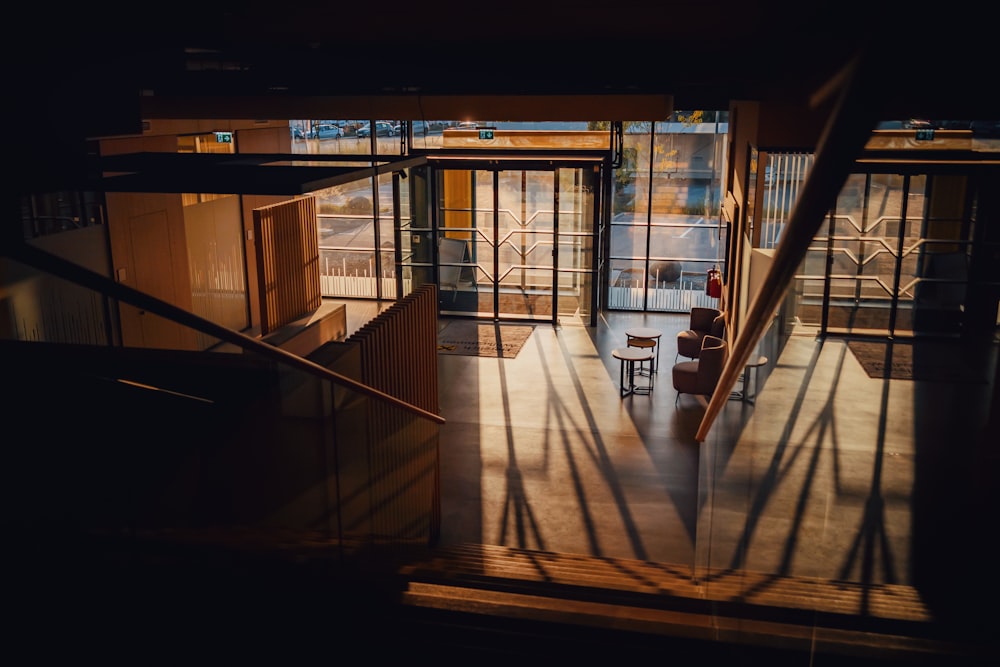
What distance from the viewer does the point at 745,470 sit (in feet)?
16.2

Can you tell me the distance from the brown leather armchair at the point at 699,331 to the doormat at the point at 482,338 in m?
2.47

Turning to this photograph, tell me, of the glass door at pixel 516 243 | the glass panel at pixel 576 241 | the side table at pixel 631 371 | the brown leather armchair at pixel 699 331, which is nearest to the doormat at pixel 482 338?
the glass door at pixel 516 243

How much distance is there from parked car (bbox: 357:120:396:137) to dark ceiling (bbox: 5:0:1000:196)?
5.52 m

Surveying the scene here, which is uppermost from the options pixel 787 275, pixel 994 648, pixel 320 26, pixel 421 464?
pixel 320 26

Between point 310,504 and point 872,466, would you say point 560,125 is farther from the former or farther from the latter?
point 310,504

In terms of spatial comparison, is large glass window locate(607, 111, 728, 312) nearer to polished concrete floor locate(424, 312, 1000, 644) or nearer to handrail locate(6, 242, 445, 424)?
polished concrete floor locate(424, 312, 1000, 644)

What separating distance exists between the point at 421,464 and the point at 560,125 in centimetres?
950

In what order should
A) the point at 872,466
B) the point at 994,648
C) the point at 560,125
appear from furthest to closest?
the point at 560,125 → the point at 872,466 → the point at 994,648

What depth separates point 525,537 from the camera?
6684mm

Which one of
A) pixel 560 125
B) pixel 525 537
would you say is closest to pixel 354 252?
pixel 560 125

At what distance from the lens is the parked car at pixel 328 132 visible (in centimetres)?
1566

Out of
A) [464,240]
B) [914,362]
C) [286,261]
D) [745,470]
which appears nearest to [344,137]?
[464,240]

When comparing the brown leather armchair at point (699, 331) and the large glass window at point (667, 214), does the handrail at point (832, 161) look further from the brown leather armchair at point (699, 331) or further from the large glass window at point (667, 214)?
the large glass window at point (667, 214)

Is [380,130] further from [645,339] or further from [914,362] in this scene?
[914,362]
